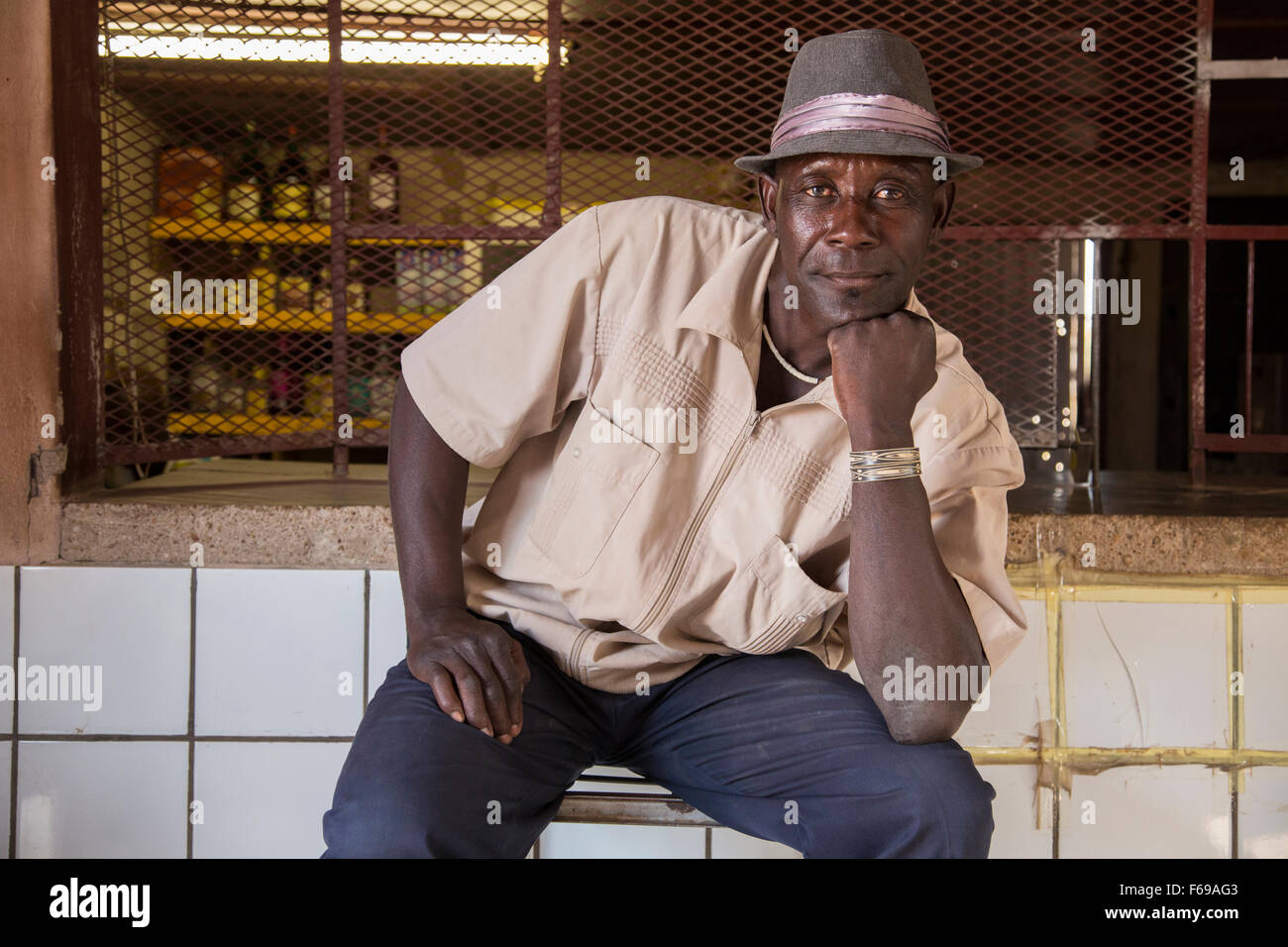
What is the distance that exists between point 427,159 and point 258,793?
1778 millimetres

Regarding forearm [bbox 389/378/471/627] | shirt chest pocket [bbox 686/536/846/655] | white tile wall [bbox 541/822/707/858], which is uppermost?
forearm [bbox 389/378/471/627]

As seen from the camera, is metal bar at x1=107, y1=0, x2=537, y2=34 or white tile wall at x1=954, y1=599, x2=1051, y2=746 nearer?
white tile wall at x1=954, y1=599, x2=1051, y2=746

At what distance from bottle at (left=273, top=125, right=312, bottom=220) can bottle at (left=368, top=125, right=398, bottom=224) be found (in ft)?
0.65

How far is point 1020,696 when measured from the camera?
225 cm

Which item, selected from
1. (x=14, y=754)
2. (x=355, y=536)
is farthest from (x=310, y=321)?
(x=14, y=754)

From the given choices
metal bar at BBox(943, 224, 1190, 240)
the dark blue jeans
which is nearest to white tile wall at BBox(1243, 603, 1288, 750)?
metal bar at BBox(943, 224, 1190, 240)

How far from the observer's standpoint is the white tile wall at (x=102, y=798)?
7.29ft

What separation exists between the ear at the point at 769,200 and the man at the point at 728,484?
11mm

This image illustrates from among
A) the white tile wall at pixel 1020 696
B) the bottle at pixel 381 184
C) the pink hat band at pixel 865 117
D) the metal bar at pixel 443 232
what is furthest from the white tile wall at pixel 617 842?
the bottle at pixel 381 184

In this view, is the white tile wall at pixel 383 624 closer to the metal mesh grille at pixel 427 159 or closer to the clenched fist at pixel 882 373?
A: the metal mesh grille at pixel 427 159

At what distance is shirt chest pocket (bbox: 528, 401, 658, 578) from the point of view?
157cm

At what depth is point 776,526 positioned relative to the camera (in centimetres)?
158

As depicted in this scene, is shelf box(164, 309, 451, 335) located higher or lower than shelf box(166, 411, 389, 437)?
higher

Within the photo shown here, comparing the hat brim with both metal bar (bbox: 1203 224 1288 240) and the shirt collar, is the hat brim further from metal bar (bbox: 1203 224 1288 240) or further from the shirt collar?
metal bar (bbox: 1203 224 1288 240)
